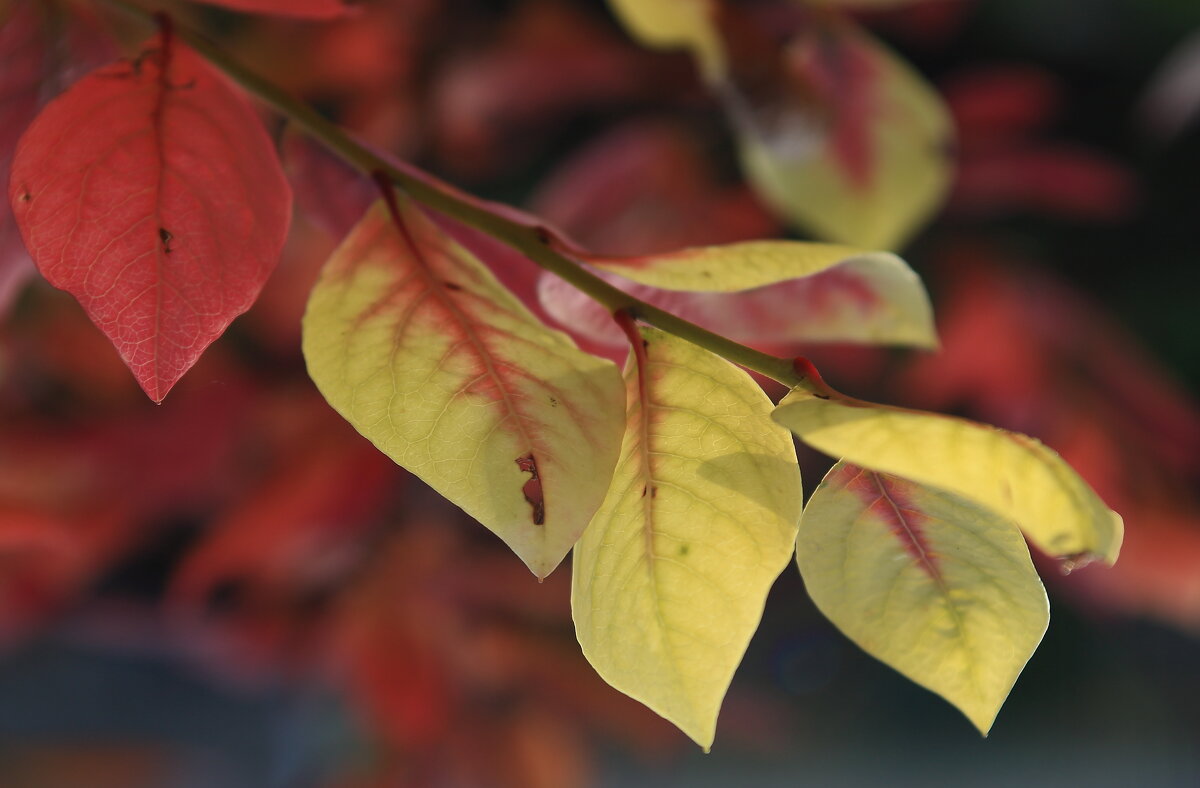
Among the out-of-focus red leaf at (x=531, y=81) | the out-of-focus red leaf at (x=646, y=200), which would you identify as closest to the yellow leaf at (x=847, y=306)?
the out-of-focus red leaf at (x=646, y=200)

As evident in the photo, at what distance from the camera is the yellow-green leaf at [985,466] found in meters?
0.15

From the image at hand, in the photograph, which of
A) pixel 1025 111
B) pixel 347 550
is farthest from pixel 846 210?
pixel 347 550

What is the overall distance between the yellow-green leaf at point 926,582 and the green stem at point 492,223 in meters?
0.03

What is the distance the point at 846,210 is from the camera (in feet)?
1.50

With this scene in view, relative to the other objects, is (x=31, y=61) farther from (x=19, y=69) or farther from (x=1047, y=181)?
(x=1047, y=181)

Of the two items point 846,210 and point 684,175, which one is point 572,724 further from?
point 846,210

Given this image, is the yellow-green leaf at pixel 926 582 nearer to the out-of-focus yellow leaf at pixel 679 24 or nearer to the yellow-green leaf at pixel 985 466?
the yellow-green leaf at pixel 985 466

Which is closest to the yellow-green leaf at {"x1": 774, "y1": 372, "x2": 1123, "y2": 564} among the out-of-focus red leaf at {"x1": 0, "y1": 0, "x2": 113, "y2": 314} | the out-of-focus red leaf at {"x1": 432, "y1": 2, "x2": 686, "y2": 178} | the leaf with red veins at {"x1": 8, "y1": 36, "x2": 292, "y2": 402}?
the leaf with red veins at {"x1": 8, "y1": 36, "x2": 292, "y2": 402}

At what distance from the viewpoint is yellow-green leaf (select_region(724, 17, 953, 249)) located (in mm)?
457

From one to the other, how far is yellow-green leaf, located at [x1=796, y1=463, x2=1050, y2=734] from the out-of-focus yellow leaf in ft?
0.77

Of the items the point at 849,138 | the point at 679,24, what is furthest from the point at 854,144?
the point at 679,24

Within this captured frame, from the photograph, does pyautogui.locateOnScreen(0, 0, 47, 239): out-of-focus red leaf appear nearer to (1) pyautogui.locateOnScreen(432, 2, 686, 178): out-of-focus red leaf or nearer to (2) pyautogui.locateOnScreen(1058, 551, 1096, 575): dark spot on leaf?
(2) pyautogui.locateOnScreen(1058, 551, 1096, 575): dark spot on leaf

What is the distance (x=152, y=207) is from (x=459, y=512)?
61 cm

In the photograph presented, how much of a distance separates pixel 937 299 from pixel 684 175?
230 millimetres
